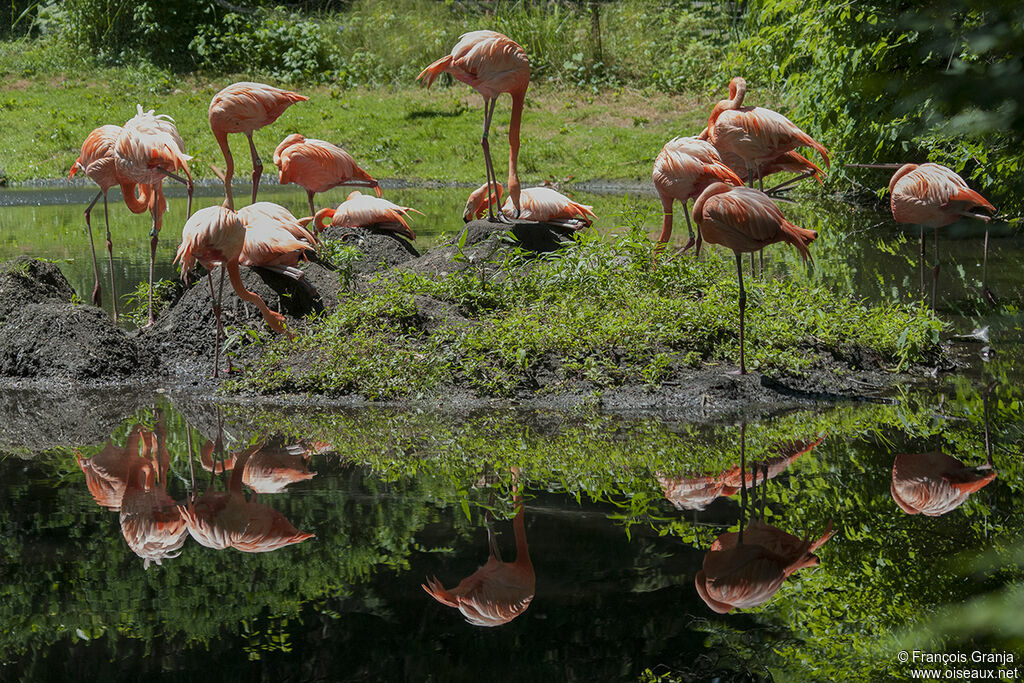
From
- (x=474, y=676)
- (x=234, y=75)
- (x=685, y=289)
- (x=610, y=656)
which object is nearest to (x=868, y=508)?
(x=610, y=656)

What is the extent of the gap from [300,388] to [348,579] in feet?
8.39

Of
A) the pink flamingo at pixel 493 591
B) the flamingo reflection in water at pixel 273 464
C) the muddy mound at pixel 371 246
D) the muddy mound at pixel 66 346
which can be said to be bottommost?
the muddy mound at pixel 66 346

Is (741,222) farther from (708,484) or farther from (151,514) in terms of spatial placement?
(151,514)

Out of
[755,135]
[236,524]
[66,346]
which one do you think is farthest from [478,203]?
[236,524]

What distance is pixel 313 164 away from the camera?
24.6 feet

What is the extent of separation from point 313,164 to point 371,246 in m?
0.77

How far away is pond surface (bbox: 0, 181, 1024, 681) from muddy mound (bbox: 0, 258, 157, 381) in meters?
0.44

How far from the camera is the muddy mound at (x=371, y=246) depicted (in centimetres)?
724

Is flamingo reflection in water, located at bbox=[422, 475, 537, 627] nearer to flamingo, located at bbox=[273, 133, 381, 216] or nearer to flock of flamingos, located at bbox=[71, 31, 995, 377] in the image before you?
flock of flamingos, located at bbox=[71, 31, 995, 377]

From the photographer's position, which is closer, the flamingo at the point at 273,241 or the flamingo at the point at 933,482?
the flamingo at the point at 933,482

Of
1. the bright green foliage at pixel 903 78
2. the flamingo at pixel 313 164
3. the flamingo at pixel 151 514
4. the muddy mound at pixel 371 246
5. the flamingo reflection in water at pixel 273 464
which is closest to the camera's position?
the bright green foliage at pixel 903 78

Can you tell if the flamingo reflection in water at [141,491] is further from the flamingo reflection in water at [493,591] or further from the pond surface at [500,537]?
the flamingo reflection in water at [493,591]

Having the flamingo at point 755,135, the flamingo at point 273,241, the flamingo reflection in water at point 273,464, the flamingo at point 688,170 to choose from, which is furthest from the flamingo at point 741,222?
the flamingo at point 273,241

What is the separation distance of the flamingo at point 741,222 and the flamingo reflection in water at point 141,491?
3002 millimetres
